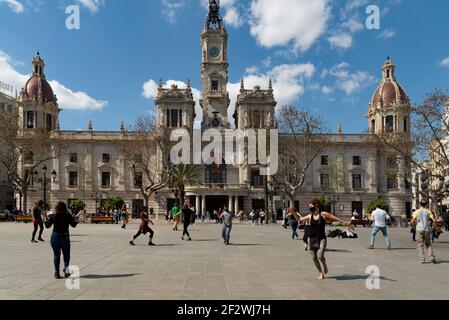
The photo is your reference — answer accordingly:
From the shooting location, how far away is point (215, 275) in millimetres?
10844

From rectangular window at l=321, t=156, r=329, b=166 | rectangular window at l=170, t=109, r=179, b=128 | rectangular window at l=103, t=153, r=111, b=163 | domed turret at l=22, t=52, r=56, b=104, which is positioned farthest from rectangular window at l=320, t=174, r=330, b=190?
domed turret at l=22, t=52, r=56, b=104

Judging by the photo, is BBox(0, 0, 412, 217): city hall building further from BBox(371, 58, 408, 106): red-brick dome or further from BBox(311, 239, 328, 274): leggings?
BBox(311, 239, 328, 274): leggings

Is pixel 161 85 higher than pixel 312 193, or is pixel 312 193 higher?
pixel 161 85

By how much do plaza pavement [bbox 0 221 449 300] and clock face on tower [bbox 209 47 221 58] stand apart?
52.5 meters

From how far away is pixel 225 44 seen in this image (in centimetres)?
6675

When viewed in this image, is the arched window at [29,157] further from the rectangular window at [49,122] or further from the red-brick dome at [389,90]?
the red-brick dome at [389,90]

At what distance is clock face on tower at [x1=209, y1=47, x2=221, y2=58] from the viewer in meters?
66.2

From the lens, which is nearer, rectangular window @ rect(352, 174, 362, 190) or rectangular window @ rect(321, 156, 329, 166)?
rectangular window @ rect(352, 174, 362, 190)

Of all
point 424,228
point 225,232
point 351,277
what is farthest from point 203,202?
point 351,277

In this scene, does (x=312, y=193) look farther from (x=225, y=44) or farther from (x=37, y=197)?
(x=37, y=197)

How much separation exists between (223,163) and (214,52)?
16268 millimetres

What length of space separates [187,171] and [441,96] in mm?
25876

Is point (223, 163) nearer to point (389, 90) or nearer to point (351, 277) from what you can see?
point (389, 90)
